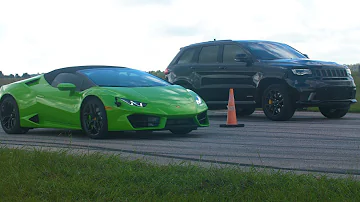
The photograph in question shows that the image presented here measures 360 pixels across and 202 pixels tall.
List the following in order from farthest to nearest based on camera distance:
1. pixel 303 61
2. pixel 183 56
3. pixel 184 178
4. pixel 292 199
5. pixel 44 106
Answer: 1. pixel 183 56
2. pixel 303 61
3. pixel 44 106
4. pixel 184 178
5. pixel 292 199

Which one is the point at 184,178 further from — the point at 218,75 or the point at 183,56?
the point at 183,56

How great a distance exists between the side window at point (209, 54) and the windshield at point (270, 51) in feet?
2.67

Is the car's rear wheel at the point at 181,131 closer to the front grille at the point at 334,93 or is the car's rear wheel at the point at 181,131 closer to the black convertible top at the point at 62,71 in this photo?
the black convertible top at the point at 62,71

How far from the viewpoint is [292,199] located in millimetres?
5414

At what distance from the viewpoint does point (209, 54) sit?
16406 millimetres

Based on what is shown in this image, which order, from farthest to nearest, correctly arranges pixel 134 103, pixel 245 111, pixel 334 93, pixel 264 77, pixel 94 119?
1. pixel 245 111
2. pixel 264 77
3. pixel 334 93
4. pixel 94 119
5. pixel 134 103

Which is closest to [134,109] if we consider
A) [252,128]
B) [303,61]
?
[252,128]

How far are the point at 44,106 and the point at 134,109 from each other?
214 cm

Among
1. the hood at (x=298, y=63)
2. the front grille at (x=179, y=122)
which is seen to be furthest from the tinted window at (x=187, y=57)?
the front grille at (x=179, y=122)

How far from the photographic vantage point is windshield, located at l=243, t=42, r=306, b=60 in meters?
15.5

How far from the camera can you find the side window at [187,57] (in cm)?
1675

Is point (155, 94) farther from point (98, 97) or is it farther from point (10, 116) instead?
point (10, 116)

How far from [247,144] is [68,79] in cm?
380

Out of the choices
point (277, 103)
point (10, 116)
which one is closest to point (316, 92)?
point (277, 103)
